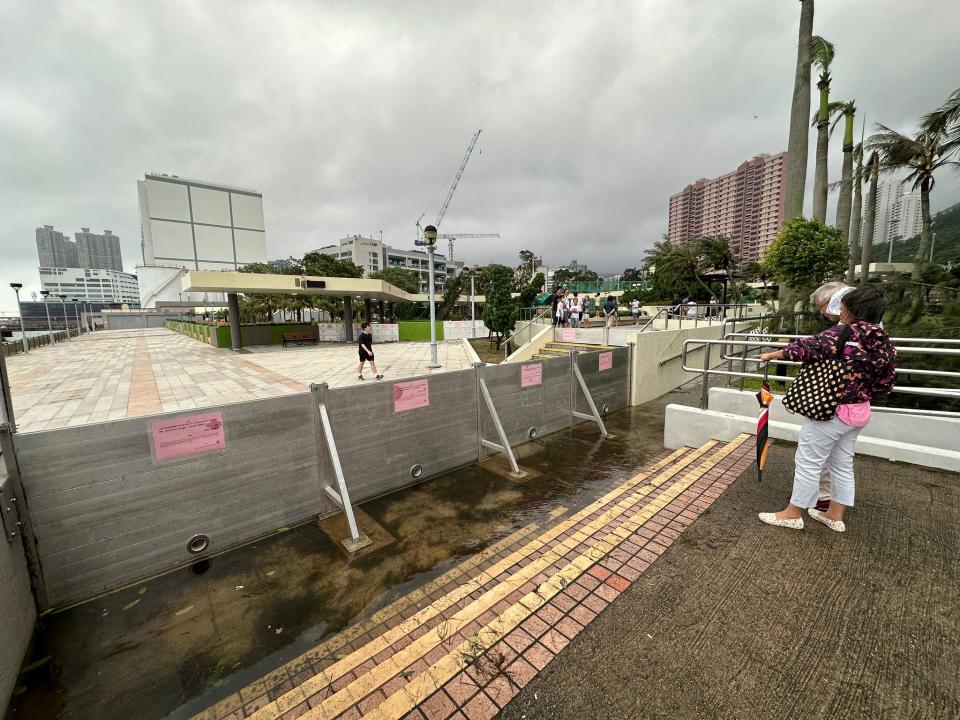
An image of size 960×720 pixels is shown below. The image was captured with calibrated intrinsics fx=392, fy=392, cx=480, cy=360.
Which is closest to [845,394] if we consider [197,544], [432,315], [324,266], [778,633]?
[778,633]

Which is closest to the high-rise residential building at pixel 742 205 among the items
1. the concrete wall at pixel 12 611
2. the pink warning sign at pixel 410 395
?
the pink warning sign at pixel 410 395

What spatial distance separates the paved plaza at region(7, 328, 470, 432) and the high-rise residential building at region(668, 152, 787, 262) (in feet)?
211

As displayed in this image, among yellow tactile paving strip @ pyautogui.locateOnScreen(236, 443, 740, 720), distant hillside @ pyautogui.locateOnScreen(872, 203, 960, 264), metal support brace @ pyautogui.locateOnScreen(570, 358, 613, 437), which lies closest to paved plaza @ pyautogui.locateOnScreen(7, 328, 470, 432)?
yellow tactile paving strip @ pyautogui.locateOnScreen(236, 443, 740, 720)

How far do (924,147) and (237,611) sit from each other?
1120 inches

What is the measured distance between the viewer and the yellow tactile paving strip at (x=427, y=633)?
1.89m

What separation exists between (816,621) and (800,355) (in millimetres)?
1613

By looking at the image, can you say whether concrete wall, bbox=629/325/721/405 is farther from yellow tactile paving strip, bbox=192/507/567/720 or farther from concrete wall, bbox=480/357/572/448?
yellow tactile paving strip, bbox=192/507/567/720

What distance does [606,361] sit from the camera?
8594 mm

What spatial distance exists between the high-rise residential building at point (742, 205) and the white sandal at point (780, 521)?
69.9 metres

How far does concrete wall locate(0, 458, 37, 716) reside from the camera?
2.21 meters

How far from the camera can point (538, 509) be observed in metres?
4.50

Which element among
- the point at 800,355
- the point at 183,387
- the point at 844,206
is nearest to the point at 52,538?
the point at 800,355

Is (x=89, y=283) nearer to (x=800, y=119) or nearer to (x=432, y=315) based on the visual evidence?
(x=432, y=315)

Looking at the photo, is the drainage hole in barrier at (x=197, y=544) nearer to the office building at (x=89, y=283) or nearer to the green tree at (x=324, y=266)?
the green tree at (x=324, y=266)
